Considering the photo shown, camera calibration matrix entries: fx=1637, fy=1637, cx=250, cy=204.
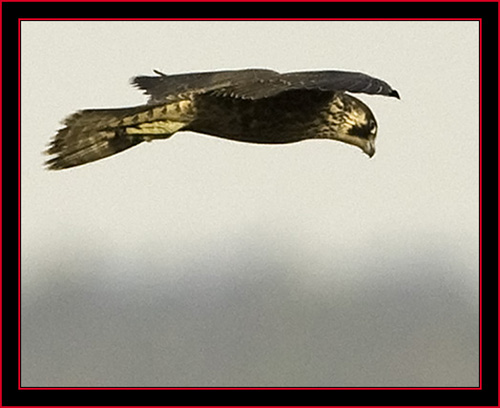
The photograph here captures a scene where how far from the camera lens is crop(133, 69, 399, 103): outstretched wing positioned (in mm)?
7438

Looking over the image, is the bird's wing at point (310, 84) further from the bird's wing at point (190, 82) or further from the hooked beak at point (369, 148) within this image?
the hooked beak at point (369, 148)

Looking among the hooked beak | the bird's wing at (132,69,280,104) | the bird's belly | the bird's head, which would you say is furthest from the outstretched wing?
the hooked beak

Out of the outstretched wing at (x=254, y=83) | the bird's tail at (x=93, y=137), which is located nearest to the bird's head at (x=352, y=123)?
the outstretched wing at (x=254, y=83)

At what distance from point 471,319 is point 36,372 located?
724 centimetres

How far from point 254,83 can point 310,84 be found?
1.04 feet

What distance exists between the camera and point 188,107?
816 cm

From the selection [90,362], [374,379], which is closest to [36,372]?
[90,362]

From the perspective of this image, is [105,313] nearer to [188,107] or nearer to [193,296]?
[193,296]

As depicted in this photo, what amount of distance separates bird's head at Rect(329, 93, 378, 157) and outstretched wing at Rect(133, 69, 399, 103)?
387 millimetres

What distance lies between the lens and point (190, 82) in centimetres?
830

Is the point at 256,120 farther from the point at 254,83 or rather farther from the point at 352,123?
the point at 352,123

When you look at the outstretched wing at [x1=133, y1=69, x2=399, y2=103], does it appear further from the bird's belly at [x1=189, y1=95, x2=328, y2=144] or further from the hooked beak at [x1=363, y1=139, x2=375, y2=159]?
the hooked beak at [x1=363, y1=139, x2=375, y2=159]

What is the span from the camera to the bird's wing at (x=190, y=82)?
7.94 m

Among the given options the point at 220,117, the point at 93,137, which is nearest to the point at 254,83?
the point at 220,117
